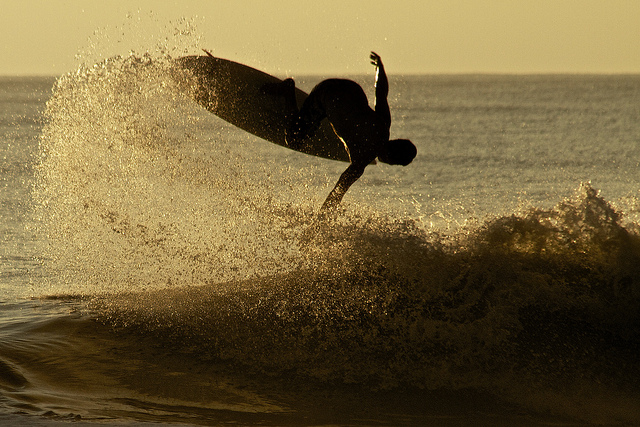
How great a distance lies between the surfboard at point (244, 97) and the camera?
→ 7.96 m

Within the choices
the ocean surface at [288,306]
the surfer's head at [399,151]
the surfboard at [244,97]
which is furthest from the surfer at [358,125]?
the surfboard at [244,97]

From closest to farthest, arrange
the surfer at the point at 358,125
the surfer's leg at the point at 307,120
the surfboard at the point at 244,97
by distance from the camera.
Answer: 1. the surfer at the point at 358,125
2. the surfer's leg at the point at 307,120
3. the surfboard at the point at 244,97

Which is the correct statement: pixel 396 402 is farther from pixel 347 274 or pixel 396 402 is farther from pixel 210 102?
pixel 210 102

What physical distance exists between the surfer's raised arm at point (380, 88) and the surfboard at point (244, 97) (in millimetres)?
1342

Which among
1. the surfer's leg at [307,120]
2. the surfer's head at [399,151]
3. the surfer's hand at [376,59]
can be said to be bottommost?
the surfer's head at [399,151]

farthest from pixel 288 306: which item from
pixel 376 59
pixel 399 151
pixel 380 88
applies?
pixel 376 59

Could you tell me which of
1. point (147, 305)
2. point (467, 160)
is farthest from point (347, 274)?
point (467, 160)

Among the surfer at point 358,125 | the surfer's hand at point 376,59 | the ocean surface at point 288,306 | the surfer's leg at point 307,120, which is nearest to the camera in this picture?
the ocean surface at point 288,306

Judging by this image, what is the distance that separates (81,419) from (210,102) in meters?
4.07

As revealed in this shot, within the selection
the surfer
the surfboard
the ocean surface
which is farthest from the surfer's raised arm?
the surfboard

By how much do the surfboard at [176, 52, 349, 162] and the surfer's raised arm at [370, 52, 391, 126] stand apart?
134cm

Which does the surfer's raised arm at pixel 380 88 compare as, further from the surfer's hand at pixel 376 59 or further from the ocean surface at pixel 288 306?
the ocean surface at pixel 288 306

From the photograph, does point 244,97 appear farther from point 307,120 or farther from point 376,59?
point 376,59

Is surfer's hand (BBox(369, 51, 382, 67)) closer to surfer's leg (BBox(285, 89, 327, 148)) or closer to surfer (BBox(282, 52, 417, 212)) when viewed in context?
surfer (BBox(282, 52, 417, 212))
